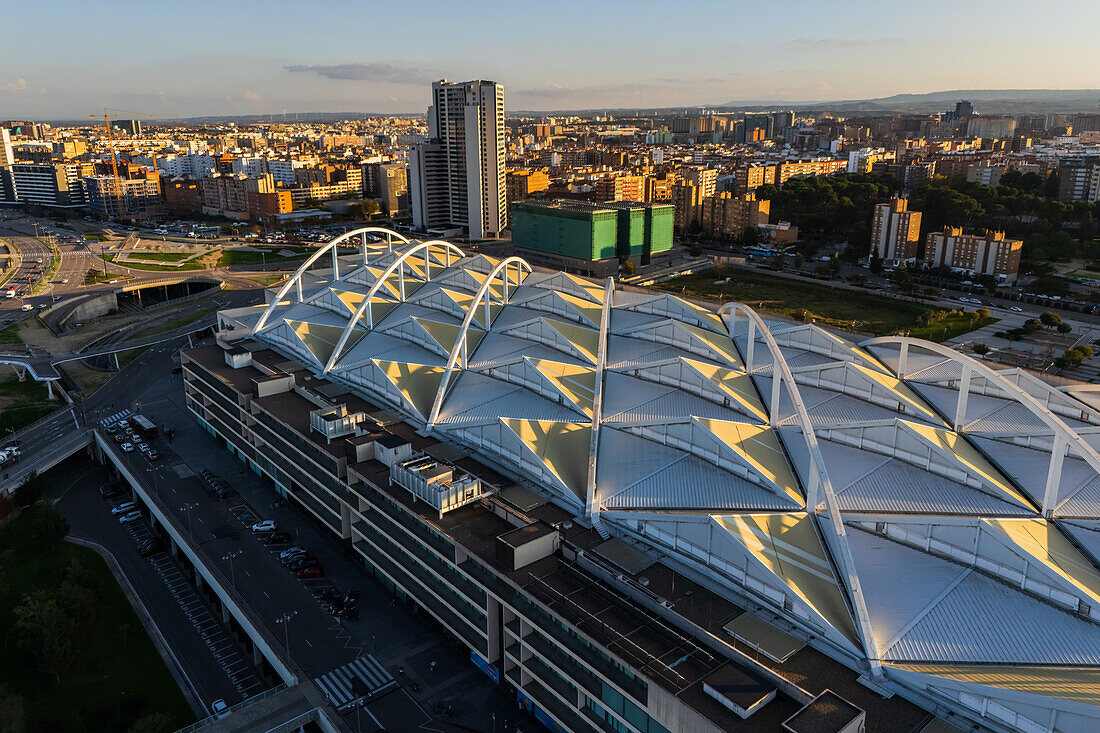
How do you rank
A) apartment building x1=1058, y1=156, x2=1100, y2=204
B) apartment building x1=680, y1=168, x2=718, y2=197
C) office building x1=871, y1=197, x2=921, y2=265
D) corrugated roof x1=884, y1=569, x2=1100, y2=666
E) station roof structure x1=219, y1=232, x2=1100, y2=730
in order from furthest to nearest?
apartment building x1=680, y1=168, x2=718, y2=197, apartment building x1=1058, y1=156, x2=1100, y2=204, office building x1=871, y1=197, x2=921, y2=265, station roof structure x1=219, y1=232, x2=1100, y2=730, corrugated roof x1=884, y1=569, x2=1100, y2=666

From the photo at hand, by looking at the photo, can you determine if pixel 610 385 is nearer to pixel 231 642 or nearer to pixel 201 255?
pixel 231 642

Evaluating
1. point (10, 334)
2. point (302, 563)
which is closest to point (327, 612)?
point (302, 563)

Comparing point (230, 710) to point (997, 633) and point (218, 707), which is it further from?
point (997, 633)

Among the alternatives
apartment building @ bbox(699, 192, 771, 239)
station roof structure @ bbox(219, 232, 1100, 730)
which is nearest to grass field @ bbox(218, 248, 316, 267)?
apartment building @ bbox(699, 192, 771, 239)

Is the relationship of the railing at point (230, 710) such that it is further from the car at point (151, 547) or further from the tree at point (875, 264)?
the tree at point (875, 264)

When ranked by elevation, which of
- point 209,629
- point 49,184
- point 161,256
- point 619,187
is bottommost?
point 209,629

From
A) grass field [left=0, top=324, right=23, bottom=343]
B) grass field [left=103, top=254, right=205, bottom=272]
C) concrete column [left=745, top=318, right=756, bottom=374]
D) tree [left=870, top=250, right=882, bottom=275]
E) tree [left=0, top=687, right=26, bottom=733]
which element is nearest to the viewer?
tree [left=0, top=687, right=26, bottom=733]

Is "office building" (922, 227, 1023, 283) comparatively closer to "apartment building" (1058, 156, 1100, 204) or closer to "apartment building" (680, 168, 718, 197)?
"apartment building" (1058, 156, 1100, 204)
